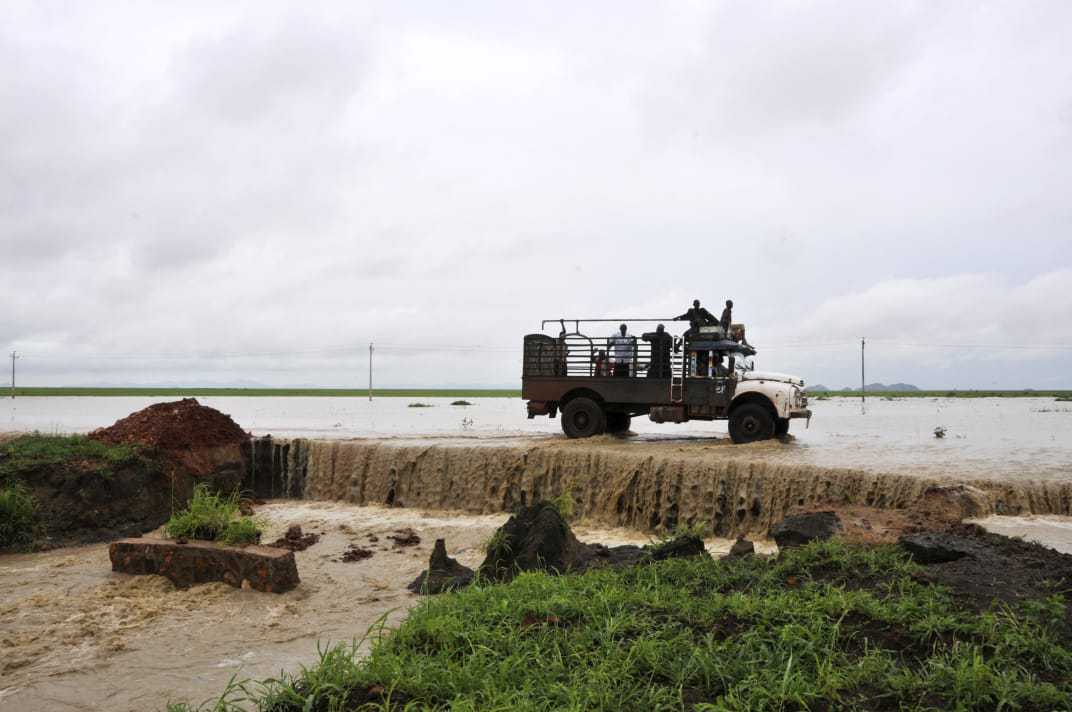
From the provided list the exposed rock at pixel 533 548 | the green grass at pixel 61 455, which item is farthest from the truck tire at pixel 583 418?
the exposed rock at pixel 533 548

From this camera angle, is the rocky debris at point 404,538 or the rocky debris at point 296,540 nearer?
the rocky debris at point 296,540

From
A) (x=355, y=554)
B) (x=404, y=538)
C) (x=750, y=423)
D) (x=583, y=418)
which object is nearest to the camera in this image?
(x=355, y=554)

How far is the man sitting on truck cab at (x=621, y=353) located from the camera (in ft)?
57.8

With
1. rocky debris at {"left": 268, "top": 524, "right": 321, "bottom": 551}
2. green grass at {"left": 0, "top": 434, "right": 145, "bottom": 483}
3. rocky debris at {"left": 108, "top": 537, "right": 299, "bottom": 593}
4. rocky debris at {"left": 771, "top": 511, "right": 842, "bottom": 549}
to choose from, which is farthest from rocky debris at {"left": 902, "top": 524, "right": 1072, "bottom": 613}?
green grass at {"left": 0, "top": 434, "right": 145, "bottom": 483}

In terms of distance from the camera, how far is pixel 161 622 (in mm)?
7465

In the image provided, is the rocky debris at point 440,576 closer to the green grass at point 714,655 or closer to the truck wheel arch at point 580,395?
the green grass at point 714,655

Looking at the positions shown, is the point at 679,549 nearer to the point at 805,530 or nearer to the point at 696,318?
the point at 805,530

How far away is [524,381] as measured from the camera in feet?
60.3

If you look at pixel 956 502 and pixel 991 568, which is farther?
pixel 956 502

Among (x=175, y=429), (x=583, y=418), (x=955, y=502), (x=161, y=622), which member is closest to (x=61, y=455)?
(x=175, y=429)

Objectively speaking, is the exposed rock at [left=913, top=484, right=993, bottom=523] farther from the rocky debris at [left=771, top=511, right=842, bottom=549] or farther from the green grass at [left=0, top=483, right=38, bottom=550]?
the green grass at [left=0, top=483, right=38, bottom=550]

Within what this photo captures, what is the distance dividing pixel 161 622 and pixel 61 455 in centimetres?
694

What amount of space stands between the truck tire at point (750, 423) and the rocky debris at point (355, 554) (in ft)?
28.8

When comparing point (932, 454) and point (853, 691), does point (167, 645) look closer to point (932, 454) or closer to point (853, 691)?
point (853, 691)
